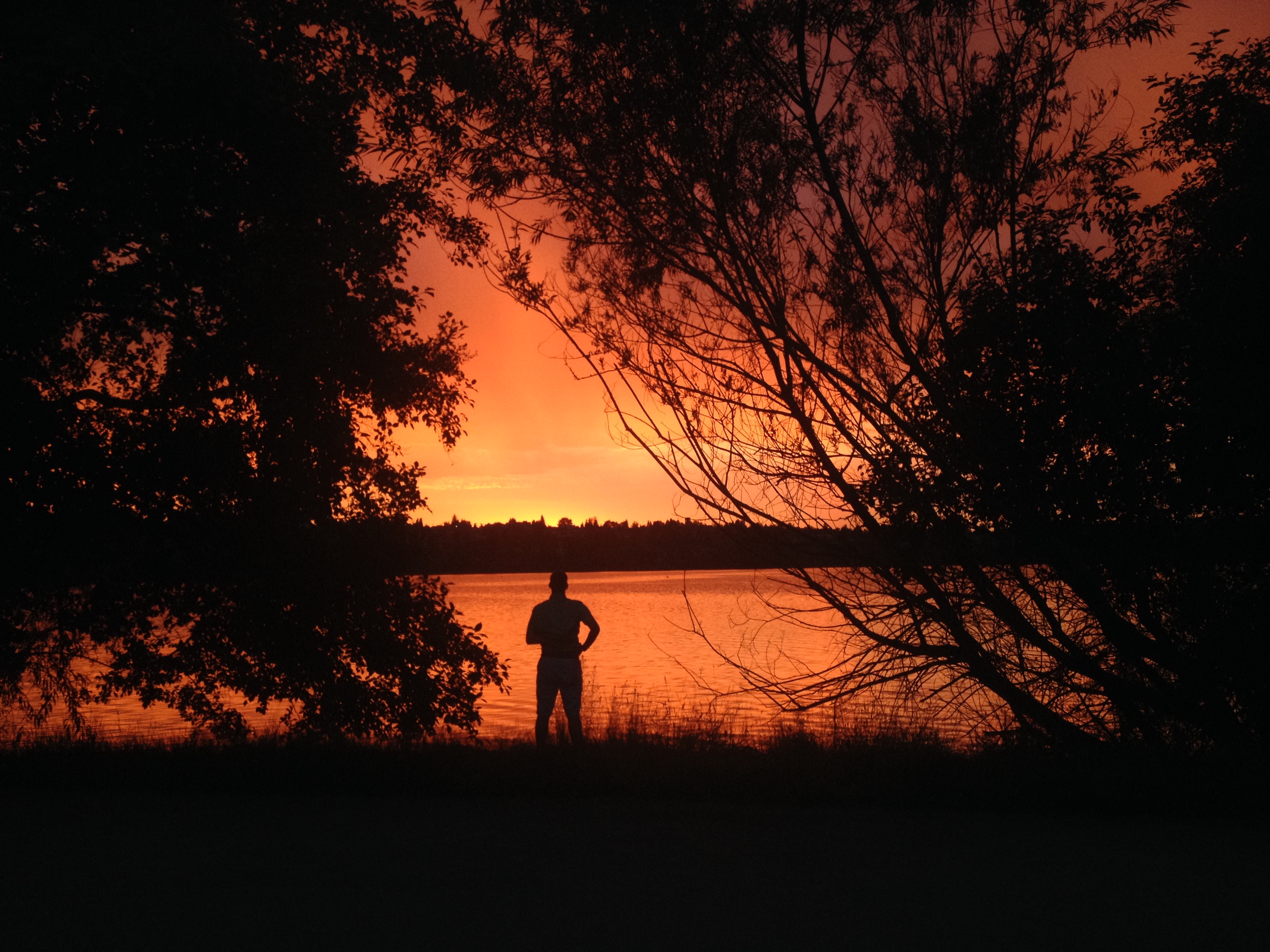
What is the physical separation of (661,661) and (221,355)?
76.0 ft

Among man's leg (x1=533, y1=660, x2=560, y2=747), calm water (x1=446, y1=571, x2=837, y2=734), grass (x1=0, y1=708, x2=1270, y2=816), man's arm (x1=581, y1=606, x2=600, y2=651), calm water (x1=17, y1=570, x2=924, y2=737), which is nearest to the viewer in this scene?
grass (x1=0, y1=708, x2=1270, y2=816)

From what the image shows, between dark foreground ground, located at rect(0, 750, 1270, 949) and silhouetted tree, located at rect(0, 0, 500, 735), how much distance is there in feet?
9.18

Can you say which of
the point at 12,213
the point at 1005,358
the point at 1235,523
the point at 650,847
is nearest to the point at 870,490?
the point at 1005,358

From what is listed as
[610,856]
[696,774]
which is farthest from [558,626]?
[610,856]

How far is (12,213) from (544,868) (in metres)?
7.10

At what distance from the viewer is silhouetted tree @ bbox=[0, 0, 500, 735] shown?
8.86 meters

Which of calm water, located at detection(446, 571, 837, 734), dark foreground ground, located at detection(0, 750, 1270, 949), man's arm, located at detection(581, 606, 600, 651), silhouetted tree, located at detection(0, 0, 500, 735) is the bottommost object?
calm water, located at detection(446, 571, 837, 734)

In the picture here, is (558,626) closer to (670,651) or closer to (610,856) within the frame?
(610,856)

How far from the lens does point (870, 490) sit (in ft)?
33.5

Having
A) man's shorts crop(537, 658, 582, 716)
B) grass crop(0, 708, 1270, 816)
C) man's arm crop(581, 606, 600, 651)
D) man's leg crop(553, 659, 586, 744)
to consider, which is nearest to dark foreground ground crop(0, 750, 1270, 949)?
grass crop(0, 708, 1270, 816)

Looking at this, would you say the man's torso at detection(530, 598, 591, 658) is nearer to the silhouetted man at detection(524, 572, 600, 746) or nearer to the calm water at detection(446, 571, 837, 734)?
the silhouetted man at detection(524, 572, 600, 746)

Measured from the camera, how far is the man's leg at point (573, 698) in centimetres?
985

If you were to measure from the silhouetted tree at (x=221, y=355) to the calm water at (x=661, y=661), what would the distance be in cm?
167

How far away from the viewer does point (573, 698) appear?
33.7 ft
